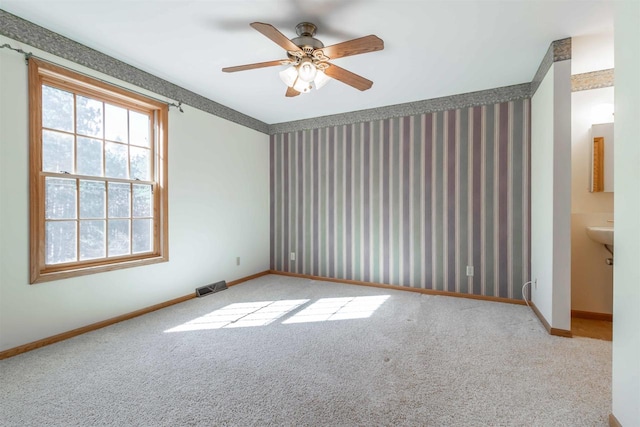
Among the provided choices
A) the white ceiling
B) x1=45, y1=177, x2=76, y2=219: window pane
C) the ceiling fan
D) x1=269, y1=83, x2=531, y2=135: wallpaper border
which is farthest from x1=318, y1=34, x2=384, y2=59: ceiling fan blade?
x1=45, y1=177, x2=76, y2=219: window pane

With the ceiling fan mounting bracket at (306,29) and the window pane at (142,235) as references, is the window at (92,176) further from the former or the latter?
the ceiling fan mounting bracket at (306,29)

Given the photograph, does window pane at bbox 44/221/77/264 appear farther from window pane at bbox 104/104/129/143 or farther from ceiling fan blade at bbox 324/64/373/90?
ceiling fan blade at bbox 324/64/373/90

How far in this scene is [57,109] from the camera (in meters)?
2.52

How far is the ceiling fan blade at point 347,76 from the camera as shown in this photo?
92.7 inches

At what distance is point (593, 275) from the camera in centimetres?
302

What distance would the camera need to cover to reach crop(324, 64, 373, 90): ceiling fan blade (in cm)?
235

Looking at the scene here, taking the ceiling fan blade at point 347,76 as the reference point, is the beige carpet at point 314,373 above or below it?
below

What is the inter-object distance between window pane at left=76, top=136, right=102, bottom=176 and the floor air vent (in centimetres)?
176

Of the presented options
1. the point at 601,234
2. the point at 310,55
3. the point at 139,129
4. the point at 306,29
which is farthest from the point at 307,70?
the point at 601,234

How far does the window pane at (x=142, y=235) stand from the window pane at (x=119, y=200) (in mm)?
154

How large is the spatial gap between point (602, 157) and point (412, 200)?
1.97m

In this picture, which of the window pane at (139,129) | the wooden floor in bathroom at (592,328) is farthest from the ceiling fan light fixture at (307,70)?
the wooden floor in bathroom at (592,328)

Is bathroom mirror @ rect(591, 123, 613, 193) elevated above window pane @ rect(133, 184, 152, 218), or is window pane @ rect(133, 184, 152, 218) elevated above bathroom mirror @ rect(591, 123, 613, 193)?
bathroom mirror @ rect(591, 123, 613, 193)

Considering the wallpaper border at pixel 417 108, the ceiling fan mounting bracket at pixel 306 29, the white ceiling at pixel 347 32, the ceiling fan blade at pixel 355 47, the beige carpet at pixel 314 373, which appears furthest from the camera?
the wallpaper border at pixel 417 108
